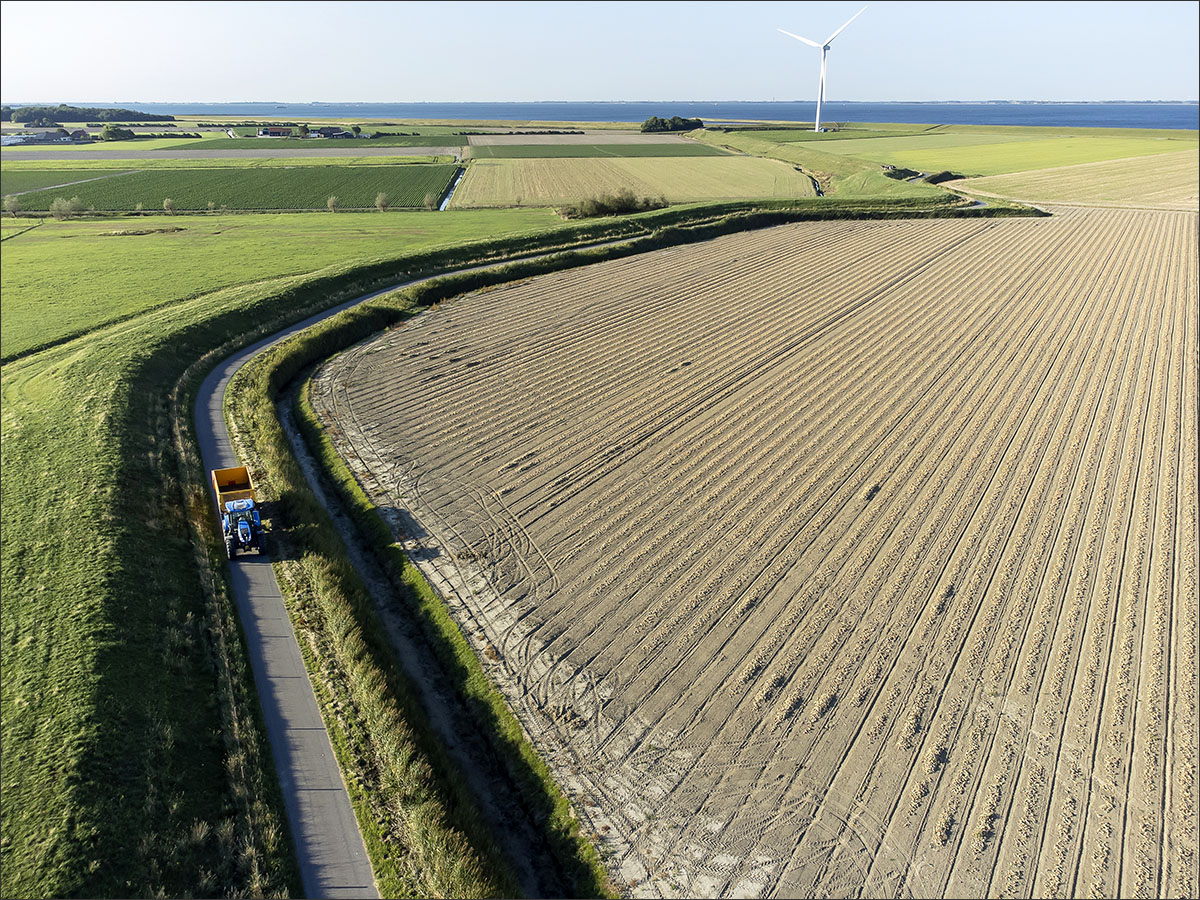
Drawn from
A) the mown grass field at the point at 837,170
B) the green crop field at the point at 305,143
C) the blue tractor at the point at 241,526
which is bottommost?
the blue tractor at the point at 241,526

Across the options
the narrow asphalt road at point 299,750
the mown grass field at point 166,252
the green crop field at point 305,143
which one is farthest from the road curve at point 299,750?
the green crop field at point 305,143

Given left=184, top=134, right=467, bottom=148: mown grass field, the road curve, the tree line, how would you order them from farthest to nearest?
the tree line, left=184, top=134, right=467, bottom=148: mown grass field, the road curve

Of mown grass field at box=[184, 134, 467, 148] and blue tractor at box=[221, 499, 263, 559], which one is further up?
mown grass field at box=[184, 134, 467, 148]

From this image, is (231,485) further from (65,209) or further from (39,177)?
(39,177)

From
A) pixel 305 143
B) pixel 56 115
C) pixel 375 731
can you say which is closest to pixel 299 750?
pixel 375 731

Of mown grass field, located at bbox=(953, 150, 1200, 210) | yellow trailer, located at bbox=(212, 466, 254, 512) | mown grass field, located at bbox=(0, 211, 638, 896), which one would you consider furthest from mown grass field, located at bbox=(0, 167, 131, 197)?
mown grass field, located at bbox=(953, 150, 1200, 210)

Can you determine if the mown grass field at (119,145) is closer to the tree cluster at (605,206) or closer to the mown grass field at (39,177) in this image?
the mown grass field at (39,177)

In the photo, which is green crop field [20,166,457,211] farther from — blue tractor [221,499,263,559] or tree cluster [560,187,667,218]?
blue tractor [221,499,263,559]
